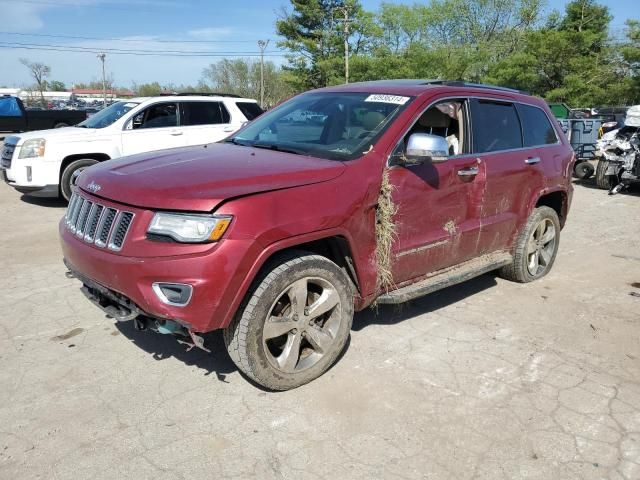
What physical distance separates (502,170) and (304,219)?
226cm

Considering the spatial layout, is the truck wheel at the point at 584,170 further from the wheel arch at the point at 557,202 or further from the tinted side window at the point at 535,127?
the tinted side window at the point at 535,127

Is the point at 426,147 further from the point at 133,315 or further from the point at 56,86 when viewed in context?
the point at 56,86

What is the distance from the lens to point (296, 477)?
2586mm

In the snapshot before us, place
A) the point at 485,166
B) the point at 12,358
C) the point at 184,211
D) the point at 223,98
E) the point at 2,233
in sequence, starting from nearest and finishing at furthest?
the point at 184,211 < the point at 12,358 < the point at 485,166 < the point at 2,233 < the point at 223,98

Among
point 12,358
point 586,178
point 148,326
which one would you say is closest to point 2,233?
point 12,358

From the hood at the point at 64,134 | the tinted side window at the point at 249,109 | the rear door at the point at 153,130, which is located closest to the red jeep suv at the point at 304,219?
the rear door at the point at 153,130

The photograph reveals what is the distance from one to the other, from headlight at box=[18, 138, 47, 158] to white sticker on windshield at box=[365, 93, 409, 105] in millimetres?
6334

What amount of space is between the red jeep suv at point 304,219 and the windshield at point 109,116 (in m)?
5.38

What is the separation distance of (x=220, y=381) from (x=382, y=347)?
3.96 ft

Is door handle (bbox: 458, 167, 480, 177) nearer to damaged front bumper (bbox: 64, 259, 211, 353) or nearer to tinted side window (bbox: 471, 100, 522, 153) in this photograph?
tinted side window (bbox: 471, 100, 522, 153)

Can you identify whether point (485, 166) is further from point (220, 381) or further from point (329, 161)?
point (220, 381)

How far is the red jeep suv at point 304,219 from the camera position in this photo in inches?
112

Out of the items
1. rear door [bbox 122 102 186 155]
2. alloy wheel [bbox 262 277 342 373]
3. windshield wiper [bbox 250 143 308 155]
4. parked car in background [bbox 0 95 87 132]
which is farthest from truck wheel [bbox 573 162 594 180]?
parked car in background [bbox 0 95 87 132]

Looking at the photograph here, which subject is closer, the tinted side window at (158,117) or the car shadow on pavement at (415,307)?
the car shadow on pavement at (415,307)
